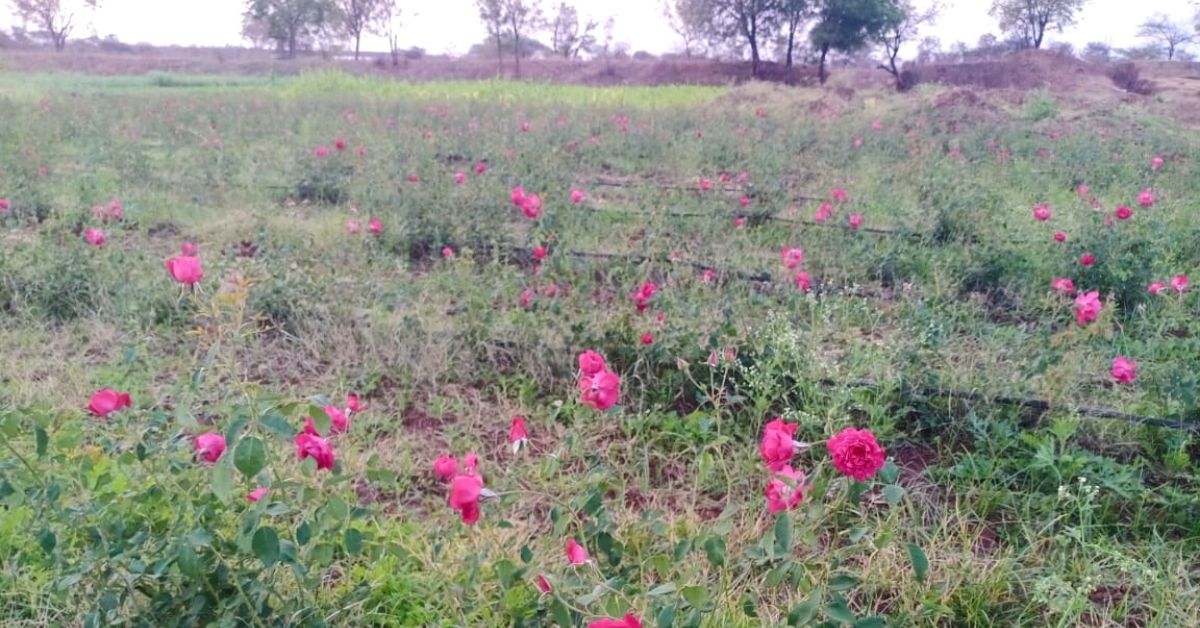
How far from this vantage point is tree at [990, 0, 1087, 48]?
29.8 meters

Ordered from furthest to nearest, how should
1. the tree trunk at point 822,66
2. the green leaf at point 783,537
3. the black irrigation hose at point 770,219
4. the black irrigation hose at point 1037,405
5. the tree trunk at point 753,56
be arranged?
the tree trunk at point 753,56, the tree trunk at point 822,66, the black irrigation hose at point 770,219, the black irrigation hose at point 1037,405, the green leaf at point 783,537

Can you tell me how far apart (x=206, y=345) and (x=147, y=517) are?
1.57 metres

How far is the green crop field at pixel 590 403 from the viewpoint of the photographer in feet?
5.37

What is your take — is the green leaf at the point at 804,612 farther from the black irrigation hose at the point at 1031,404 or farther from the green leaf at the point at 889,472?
the black irrigation hose at the point at 1031,404

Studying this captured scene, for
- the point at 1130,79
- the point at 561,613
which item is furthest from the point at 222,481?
the point at 1130,79

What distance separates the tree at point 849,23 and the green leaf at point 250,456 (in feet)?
→ 87.7

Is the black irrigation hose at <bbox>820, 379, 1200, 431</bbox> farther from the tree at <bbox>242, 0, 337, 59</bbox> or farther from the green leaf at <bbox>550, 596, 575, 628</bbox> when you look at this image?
the tree at <bbox>242, 0, 337, 59</bbox>

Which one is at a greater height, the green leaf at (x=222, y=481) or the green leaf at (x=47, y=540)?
the green leaf at (x=222, y=481)

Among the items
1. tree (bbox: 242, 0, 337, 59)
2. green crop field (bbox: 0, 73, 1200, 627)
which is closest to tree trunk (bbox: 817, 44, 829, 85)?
green crop field (bbox: 0, 73, 1200, 627)

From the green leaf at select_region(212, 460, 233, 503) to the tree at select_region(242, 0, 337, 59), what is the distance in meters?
41.2

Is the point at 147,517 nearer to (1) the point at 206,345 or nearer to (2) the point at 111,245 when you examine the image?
(1) the point at 206,345

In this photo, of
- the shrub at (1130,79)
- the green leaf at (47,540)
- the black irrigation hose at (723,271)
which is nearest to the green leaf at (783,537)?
the green leaf at (47,540)

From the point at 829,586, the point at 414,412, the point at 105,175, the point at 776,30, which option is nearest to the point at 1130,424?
the point at 829,586

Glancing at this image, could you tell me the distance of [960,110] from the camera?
11703mm
